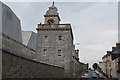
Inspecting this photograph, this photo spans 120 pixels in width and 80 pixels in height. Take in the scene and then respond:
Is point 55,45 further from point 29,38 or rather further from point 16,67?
point 16,67

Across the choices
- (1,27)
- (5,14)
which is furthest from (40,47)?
(5,14)

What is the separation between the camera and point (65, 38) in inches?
1547

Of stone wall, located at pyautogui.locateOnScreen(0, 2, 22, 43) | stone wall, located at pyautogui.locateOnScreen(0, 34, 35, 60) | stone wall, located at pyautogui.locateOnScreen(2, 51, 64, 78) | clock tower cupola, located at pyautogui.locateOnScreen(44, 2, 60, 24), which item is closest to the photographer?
stone wall, located at pyautogui.locateOnScreen(2, 51, 64, 78)

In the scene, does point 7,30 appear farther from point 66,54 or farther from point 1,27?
point 66,54

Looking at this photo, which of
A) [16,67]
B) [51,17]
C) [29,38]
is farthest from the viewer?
[29,38]

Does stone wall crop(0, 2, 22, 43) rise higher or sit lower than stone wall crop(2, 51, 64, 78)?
higher

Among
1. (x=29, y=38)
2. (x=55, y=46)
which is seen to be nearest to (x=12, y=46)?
(x=55, y=46)

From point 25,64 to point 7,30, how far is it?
3445 centimetres

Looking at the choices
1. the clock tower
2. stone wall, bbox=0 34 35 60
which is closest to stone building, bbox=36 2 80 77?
the clock tower

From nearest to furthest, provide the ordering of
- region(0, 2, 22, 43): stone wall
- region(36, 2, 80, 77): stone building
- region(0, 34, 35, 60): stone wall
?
region(0, 34, 35, 60): stone wall, region(36, 2, 80, 77): stone building, region(0, 2, 22, 43): stone wall

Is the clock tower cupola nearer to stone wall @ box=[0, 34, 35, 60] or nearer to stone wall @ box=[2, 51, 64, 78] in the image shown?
stone wall @ box=[0, 34, 35, 60]

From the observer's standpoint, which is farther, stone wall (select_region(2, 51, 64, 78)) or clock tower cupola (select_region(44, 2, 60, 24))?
clock tower cupola (select_region(44, 2, 60, 24))

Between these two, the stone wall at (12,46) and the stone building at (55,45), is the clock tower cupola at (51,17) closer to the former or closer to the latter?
the stone building at (55,45)

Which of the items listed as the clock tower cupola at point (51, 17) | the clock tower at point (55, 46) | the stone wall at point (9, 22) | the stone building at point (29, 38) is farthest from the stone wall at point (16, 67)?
the stone building at point (29, 38)
